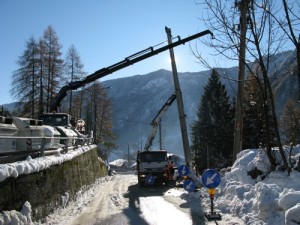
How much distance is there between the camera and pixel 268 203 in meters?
9.05

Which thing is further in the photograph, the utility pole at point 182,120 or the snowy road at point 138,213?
the utility pole at point 182,120

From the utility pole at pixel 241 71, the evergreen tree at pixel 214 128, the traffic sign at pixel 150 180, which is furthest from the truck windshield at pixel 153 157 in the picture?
the evergreen tree at pixel 214 128

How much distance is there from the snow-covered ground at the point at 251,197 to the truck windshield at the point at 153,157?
24.4 feet

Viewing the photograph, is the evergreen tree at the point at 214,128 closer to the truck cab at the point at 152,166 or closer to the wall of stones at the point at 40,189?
the truck cab at the point at 152,166

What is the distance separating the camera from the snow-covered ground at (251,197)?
815cm

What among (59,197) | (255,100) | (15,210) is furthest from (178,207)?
(15,210)

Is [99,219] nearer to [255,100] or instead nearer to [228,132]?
[255,100]

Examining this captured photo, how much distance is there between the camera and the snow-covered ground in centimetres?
815

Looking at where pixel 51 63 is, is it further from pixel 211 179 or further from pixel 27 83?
pixel 211 179

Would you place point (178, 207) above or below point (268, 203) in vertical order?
below

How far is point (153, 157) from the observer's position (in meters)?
24.5

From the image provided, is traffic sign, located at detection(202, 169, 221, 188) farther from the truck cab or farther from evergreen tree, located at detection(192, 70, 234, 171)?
evergreen tree, located at detection(192, 70, 234, 171)

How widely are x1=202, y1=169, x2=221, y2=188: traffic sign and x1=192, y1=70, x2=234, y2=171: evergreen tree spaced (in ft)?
90.9

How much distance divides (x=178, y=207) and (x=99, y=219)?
10.6 feet
